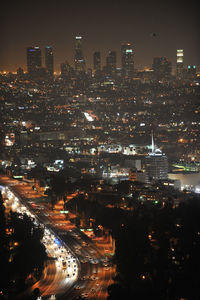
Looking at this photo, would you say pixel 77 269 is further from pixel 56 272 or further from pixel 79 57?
pixel 79 57

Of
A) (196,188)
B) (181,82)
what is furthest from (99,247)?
(181,82)

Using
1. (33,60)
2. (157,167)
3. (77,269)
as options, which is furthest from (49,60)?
(77,269)

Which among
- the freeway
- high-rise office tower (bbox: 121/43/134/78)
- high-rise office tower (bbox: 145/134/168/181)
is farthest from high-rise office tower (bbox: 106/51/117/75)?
the freeway

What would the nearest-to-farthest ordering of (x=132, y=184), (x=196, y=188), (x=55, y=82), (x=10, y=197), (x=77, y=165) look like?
(x=10, y=197)
(x=132, y=184)
(x=196, y=188)
(x=77, y=165)
(x=55, y=82)

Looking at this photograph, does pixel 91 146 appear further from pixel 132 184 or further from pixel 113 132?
pixel 132 184

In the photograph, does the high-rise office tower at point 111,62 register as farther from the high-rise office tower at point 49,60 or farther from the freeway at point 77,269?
the freeway at point 77,269

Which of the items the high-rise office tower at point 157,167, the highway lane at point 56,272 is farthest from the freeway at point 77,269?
the high-rise office tower at point 157,167
